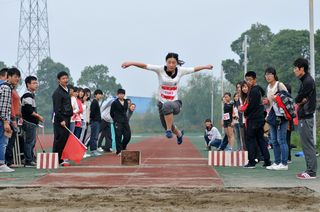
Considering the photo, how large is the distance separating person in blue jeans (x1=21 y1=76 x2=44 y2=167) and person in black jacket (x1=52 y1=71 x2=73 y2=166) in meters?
0.40

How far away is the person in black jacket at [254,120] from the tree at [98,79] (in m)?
68.8

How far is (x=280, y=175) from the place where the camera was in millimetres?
9750

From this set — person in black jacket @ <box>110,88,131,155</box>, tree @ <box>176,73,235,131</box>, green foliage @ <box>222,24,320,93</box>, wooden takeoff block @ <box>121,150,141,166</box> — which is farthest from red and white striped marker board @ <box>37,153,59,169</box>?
tree @ <box>176,73,235,131</box>

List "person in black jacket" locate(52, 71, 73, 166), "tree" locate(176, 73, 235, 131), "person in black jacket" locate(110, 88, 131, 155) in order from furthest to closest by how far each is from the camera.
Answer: "tree" locate(176, 73, 235, 131) < "person in black jacket" locate(110, 88, 131, 155) < "person in black jacket" locate(52, 71, 73, 166)

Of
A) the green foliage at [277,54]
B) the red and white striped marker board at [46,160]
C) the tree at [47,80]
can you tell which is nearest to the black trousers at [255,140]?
the red and white striped marker board at [46,160]

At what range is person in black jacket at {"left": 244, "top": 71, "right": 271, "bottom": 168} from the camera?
1156 centimetres

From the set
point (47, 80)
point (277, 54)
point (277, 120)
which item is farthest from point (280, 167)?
point (47, 80)

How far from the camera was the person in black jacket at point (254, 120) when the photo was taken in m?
11.6

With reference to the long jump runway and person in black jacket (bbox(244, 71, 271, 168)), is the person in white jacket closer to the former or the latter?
the long jump runway

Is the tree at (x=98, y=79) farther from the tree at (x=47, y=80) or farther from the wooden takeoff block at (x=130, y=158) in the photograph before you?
the wooden takeoff block at (x=130, y=158)

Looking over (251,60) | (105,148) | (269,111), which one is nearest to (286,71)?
(251,60)

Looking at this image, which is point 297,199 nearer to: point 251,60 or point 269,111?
point 269,111

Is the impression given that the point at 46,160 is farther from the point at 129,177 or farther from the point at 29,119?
the point at 129,177

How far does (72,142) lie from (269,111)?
13.8 ft
